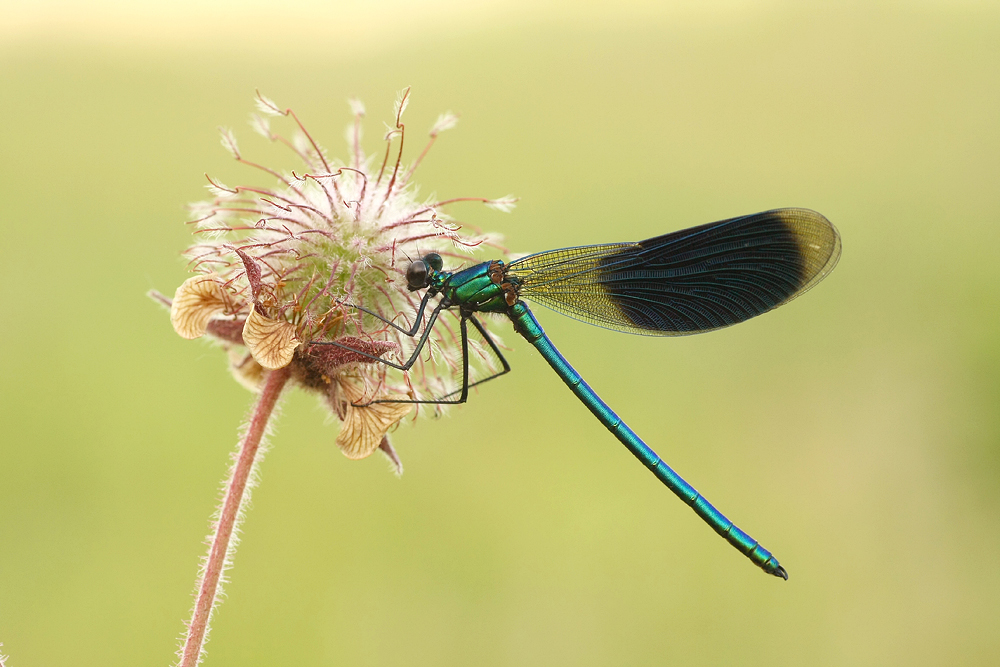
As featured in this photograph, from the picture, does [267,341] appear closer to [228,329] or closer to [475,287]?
[228,329]

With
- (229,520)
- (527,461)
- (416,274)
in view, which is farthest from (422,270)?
(527,461)

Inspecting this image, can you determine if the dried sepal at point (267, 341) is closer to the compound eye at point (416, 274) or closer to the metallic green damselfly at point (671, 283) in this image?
the compound eye at point (416, 274)

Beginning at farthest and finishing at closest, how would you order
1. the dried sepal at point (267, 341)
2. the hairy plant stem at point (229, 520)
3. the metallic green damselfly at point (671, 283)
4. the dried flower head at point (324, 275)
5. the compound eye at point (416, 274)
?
the metallic green damselfly at point (671, 283)
the compound eye at point (416, 274)
the dried flower head at point (324, 275)
the dried sepal at point (267, 341)
the hairy plant stem at point (229, 520)

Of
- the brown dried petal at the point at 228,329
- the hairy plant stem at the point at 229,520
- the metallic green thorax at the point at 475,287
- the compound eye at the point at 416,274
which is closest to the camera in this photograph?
the hairy plant stem at the point at 229,520

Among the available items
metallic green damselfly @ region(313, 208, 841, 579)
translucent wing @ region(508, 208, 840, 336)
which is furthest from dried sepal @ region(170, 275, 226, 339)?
translucent wing @ region(508, 208, 840, 336)

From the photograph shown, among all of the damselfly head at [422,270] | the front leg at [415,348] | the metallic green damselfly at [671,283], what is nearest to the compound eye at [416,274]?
the damselfly head at [422,270]

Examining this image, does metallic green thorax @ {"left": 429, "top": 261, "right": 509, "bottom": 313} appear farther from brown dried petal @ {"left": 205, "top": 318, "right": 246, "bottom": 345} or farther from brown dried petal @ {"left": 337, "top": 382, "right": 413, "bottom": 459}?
brown dried petal @ {"left": 205, "top": 318, "right": 246, "bottom": 345}

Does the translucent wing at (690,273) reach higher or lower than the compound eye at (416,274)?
higher

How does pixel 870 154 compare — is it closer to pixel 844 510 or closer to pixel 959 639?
pixel 844 510

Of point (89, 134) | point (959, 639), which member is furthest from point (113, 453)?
point (959, 639)
